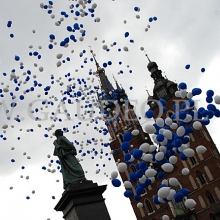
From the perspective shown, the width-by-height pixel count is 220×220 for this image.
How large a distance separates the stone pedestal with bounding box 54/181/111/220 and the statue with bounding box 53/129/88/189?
1.36 feet

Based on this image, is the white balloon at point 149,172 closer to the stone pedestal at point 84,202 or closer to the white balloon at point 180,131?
the stone pedestal at point 84,202

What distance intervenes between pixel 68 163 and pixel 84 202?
4.95ft

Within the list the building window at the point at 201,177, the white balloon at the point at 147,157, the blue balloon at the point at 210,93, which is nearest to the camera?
the white balloon at the point at 147,157

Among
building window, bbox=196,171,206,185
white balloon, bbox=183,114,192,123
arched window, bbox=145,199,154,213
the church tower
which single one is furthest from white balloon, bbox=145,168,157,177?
arched window, bbox=145,199,154,213

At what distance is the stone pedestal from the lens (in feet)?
30.2

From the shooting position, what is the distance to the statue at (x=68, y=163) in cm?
1013

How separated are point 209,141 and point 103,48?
28394 mm

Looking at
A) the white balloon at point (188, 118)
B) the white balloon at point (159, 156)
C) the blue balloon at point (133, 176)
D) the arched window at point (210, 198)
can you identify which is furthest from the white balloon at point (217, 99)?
the arched window at point (210, 198)

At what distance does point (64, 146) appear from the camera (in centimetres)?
1068

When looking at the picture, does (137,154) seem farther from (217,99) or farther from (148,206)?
(148,206)

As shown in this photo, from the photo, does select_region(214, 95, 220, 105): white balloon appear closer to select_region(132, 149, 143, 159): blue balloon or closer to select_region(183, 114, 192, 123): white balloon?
select_region(183, 114, 192, 123): white balloon

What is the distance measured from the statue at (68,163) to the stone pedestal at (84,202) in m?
0.41

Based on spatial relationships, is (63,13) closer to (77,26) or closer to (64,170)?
(77,26)

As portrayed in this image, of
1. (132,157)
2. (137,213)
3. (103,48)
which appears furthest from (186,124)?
(137,213)
